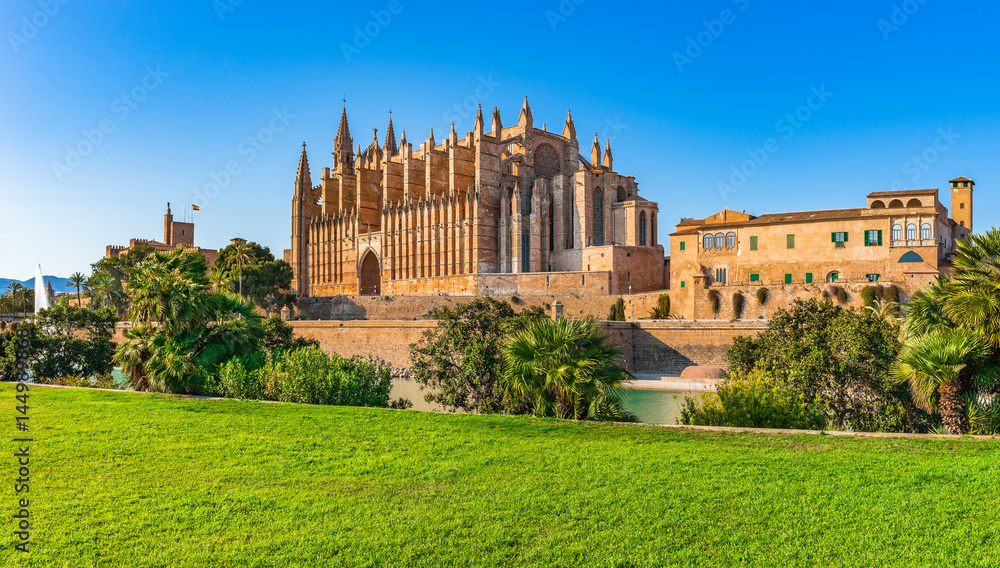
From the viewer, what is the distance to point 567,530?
5.70m

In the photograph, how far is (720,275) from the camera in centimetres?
3959

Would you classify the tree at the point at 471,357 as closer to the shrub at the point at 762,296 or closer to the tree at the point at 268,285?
the shrub at the point at 762,296

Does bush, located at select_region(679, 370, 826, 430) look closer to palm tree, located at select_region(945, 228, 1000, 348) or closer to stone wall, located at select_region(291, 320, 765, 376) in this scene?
palm tree, located at select_region(945, 228, 1000, 348)

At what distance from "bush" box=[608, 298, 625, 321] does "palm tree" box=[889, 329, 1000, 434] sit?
1155 inches

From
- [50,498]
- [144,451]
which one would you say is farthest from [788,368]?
[50,498]

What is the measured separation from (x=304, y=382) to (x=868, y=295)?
1113 inches

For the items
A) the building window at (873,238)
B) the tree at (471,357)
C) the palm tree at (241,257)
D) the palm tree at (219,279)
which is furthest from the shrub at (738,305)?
the palm tree at (241,257)

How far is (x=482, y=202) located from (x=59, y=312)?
33570 millimetres

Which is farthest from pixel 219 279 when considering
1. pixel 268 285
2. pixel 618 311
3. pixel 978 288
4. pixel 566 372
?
pixel 268 285

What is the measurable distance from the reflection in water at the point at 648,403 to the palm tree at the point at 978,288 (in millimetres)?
8850

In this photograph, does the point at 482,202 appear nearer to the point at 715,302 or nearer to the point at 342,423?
the point at 715,302

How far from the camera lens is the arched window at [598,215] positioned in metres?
52.0

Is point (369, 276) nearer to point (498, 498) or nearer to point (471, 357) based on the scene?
point (471, 357)

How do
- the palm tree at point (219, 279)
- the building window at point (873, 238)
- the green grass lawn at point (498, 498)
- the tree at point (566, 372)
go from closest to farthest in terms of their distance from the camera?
the green grass lawn at point (498, 498), the tree at point (566, 372), the palm tree at point (219, 279), the building window at point (873, 238)
